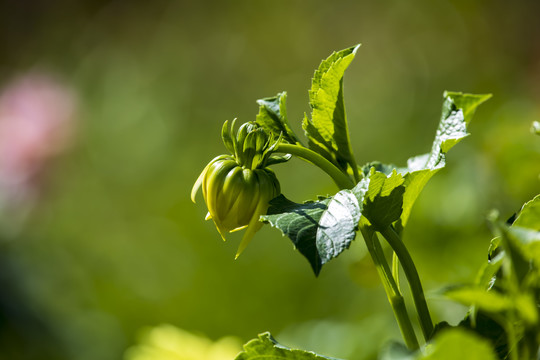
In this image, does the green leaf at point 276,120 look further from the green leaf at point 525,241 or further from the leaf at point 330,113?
the green leaf at point 525,241

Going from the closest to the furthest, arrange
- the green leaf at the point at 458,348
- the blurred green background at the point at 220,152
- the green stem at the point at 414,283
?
the green leaf at the point at 458,348 → the green stem at the point at 414,283 → the blurred green background at the point at 220,152

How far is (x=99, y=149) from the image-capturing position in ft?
6.98

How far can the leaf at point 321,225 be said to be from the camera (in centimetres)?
25

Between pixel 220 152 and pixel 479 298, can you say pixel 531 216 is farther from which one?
pixel 220 152

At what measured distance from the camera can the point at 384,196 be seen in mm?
289

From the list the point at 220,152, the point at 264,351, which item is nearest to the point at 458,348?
the point at 264,351

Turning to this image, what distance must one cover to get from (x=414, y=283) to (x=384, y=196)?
2.0 inches

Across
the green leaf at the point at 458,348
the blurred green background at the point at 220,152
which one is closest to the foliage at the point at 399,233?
the green leaf at the point at 458,348

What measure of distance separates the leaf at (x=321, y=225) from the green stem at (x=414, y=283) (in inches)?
1.5

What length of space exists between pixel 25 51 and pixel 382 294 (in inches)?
97.8

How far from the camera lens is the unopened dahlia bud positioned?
0.32m

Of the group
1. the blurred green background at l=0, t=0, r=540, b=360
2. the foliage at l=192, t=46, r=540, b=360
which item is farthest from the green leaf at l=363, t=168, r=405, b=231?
the blurred green background at l=0, t=0, r=540, b=360

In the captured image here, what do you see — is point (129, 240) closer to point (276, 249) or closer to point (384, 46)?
point (276, 249)

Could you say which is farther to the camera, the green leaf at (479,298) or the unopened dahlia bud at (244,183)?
the unopened dahlia bud at (244,183)
